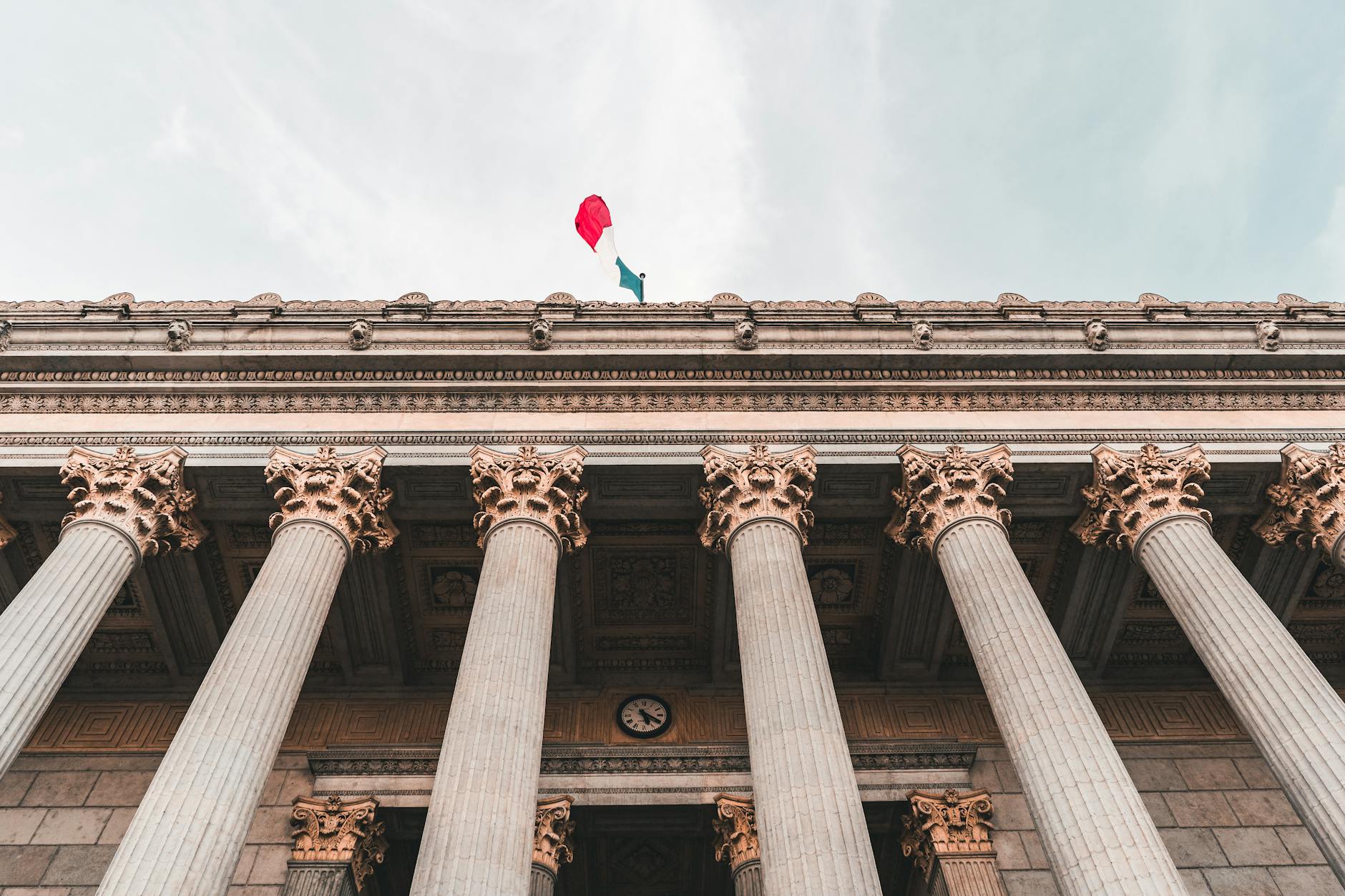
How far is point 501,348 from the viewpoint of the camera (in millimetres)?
18719

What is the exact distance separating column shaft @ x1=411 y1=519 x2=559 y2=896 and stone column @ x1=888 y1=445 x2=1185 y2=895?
598cm

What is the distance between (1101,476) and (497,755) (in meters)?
11.0

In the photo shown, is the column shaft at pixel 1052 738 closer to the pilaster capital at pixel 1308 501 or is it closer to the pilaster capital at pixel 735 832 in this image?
the pilaster capital at pixel 735 832

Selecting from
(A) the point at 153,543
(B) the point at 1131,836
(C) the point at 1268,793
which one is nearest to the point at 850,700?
(C) the point at 1268,793

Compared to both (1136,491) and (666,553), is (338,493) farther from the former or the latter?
(1136,491)

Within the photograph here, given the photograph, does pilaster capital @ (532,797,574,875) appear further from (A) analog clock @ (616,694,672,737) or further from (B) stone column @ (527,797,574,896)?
(A) analog clock @ (616,694,672,737)

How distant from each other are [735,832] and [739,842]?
7.7 inches

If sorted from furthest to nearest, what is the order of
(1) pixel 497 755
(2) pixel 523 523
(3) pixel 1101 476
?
(3) pixel 1101 476 → (2) pixel 523 523 → (1) pixel 497 755

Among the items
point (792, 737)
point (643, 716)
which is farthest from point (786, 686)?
point (643, 716)

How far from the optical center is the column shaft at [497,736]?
10.9m

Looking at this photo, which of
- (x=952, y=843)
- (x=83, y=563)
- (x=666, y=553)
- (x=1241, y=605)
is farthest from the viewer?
(x=666, y=553)

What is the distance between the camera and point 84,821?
697 inches

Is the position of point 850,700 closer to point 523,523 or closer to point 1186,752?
point 1186,752

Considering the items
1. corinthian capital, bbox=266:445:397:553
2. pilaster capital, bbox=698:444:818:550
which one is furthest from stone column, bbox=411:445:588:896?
pilaster capital, bbox=698:444:818:550
